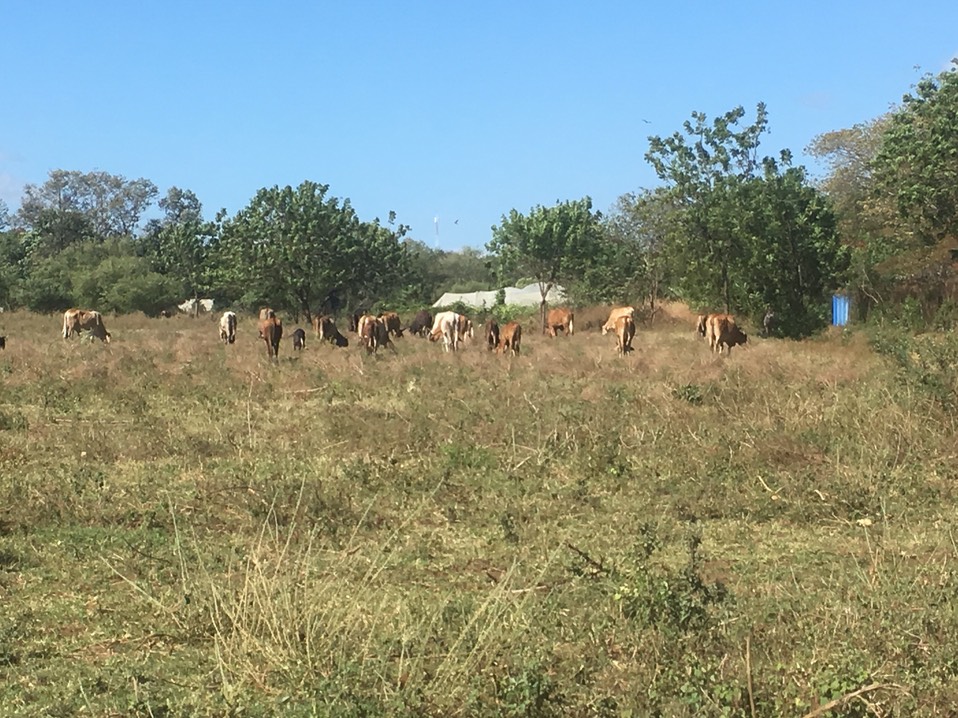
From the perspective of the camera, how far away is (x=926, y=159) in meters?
23.6

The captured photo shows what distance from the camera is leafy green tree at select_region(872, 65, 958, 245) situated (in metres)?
23.1

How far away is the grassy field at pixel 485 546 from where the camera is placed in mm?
4051

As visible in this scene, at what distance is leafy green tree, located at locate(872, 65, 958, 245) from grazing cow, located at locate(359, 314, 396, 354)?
1247 cm

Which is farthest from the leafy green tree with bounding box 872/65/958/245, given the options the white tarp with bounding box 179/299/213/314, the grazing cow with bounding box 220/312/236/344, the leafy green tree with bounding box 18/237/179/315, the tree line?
the white tarp with bounding box 179/299/213/314

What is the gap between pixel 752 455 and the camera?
8.86 m

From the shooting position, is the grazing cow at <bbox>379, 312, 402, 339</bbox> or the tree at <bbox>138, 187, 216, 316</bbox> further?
the tree at <bbox>138, 187, 216, 316</bbox>

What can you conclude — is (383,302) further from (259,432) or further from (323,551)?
(323,551)

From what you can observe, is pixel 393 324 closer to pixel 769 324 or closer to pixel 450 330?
pixel 450 330

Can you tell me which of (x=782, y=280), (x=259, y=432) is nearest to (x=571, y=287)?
(x=782, y=280)

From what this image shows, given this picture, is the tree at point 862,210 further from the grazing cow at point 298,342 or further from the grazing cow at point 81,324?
the grazing cow at point 81,324

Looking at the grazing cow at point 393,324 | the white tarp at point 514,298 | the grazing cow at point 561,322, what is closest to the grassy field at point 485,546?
the grazing cow at point 393,324

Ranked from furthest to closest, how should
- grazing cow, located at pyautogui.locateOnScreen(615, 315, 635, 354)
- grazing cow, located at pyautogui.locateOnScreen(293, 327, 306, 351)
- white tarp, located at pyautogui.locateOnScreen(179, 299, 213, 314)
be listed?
white tarp, located at pyautogui.locateOnScreen(179, 299, 213, 314) → grazing cow, located at pyautogui.locateOnScreen(293, 327, 306, 351) → grazing cow, located at pyautogui.locateOnScreen(615, 315, 635, 354)

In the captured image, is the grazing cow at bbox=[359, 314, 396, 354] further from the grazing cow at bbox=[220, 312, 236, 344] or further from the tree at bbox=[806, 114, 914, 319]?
the tree at bbox=[806, 114, 914, 319]

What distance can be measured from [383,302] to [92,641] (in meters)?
44.8
